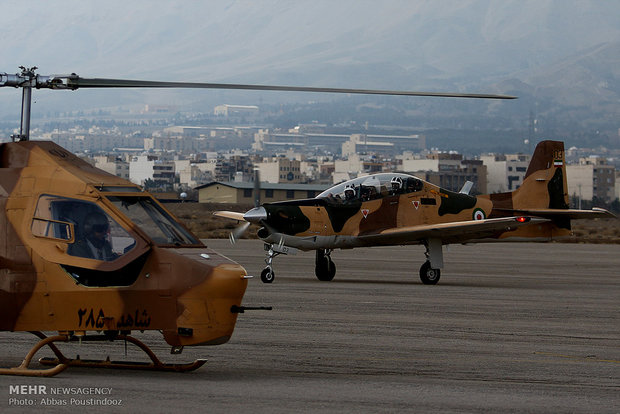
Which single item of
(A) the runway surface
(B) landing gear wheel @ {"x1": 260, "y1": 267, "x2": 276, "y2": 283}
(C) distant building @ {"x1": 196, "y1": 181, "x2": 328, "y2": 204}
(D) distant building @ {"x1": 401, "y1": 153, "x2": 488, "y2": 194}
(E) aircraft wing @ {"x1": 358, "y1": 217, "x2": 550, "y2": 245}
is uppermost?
(D) distant building @ {"x1": 401, "y1": 153, "x2": 488, "y2": 194}

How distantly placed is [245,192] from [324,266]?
9582cm

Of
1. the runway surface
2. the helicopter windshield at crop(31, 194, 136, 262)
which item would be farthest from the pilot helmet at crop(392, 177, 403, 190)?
the helicopter windshield at crop(31, 194, 136, 262)

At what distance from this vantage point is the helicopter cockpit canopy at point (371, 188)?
966 inches

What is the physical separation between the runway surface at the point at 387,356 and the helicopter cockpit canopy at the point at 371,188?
2.20 meters

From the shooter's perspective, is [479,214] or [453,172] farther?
[453,172]

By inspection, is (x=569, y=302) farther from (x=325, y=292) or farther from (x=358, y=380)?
(x=358, y=380)

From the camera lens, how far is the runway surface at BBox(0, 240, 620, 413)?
917 centimetres

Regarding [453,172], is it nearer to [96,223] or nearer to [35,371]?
[96,223]

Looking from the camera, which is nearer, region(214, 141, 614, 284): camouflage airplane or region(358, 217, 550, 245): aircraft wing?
region(214, 141, 614, 284): camouflage airplane

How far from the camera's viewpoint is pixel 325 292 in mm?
21359

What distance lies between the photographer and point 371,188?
24641mm

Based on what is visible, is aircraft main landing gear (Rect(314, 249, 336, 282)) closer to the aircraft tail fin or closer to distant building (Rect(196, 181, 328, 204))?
the aircraft tail fin

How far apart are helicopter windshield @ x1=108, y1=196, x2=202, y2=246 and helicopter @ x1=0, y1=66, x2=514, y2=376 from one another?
0.01 m

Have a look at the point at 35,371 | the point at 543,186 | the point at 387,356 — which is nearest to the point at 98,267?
the point at 35,371
